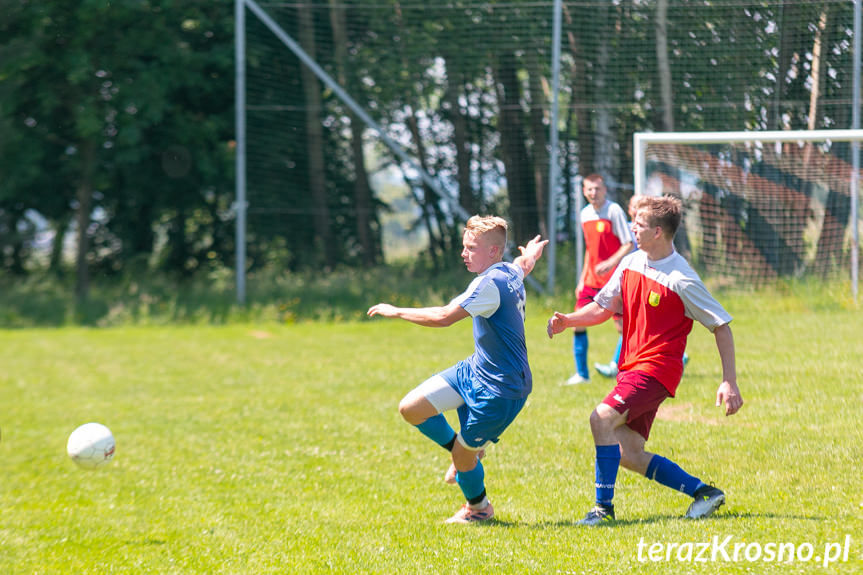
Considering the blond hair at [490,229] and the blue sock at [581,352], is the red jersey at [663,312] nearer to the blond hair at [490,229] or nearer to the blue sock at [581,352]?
the blond hair at [490,229]

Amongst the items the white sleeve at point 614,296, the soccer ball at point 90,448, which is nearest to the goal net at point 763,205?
the white sleeve at point 614,296

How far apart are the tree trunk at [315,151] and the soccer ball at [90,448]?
12.9 meters

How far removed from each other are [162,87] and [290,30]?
116 inches

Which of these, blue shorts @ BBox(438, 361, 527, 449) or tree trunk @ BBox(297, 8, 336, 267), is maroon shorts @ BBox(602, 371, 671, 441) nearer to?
blue shorts @ BBox(438, 361, 527, 449)

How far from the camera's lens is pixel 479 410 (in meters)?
4.97

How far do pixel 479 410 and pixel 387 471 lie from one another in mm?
1915

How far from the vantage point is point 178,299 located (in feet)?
60.2

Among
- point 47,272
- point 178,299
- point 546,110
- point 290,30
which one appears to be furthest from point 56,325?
point 546,110

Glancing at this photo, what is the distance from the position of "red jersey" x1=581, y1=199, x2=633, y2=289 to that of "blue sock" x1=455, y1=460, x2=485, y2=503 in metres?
4.23

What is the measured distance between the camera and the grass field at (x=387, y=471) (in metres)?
4.79

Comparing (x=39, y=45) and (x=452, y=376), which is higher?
(x=39, y=45)

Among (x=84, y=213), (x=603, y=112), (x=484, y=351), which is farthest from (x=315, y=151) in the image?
(x=484, y=351)

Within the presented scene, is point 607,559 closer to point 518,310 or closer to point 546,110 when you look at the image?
point 518,310

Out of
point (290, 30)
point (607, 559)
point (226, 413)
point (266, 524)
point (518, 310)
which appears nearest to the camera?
point (607, 559)
